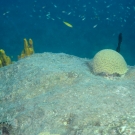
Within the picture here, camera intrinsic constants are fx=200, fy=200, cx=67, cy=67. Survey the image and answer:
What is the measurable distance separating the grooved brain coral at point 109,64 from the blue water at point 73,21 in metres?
17.4

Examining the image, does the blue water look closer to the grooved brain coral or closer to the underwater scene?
the underwater scene

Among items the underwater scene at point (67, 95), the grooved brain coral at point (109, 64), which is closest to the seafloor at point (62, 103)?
the underwater scene at point (67, 95)

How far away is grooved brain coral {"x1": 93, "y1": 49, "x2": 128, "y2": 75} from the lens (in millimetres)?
6742

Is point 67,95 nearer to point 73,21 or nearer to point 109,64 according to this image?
Result: point 109,64

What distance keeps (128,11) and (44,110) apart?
22.6 meters

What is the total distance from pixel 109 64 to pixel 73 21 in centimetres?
1965

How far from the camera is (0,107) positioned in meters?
5.35

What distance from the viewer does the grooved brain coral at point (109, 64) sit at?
6.74m

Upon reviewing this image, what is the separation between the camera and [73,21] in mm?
25594

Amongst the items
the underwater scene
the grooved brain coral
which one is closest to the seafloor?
the underwater scene

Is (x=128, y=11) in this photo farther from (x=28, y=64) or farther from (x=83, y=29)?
(x=28, y=64)

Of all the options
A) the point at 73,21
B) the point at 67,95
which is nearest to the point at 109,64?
the point at 67,95

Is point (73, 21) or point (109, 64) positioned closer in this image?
point (109, 64)

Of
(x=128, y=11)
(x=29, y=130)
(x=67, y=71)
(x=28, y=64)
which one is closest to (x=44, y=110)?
(x=29, y=130)
